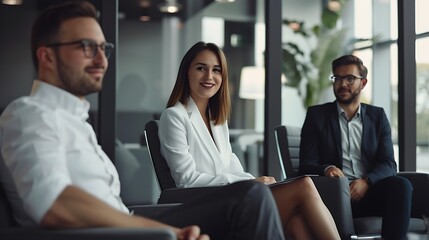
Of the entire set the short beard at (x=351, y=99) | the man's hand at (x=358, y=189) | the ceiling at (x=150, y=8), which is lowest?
the man's hand at (x=358, y=189)

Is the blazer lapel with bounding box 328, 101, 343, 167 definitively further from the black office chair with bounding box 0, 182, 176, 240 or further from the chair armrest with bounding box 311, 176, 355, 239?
the black office chair with bounding box 0, 182, 176, 240

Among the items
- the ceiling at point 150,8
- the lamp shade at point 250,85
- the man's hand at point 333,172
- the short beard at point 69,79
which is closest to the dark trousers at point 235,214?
the short beard at point 69,79

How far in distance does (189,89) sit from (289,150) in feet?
3.08

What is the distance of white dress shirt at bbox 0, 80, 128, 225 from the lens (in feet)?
5.10

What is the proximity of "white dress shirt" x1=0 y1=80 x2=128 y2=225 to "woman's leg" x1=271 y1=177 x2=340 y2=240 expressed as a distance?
0.90 m

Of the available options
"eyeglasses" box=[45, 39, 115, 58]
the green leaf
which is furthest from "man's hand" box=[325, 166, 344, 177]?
the green leaf

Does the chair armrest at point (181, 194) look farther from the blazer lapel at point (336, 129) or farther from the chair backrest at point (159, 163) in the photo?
the blazer lapel at point (336, 129)

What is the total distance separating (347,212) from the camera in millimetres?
2910

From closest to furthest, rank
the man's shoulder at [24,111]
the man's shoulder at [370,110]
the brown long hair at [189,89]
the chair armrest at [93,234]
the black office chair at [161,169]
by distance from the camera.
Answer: the chair armrest at [93,234]
the man's shoulder at [24,111]
the black office chair at [161,169]
the brown long hair at [189,89]
the man's shoulder at [370,110]

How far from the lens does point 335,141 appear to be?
351 cm

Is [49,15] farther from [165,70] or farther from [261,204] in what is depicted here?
[165,70]

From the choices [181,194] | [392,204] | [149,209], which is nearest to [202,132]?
[181,194]

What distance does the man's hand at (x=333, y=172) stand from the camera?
3162 mm

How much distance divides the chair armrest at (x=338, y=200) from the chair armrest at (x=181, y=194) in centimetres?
62
